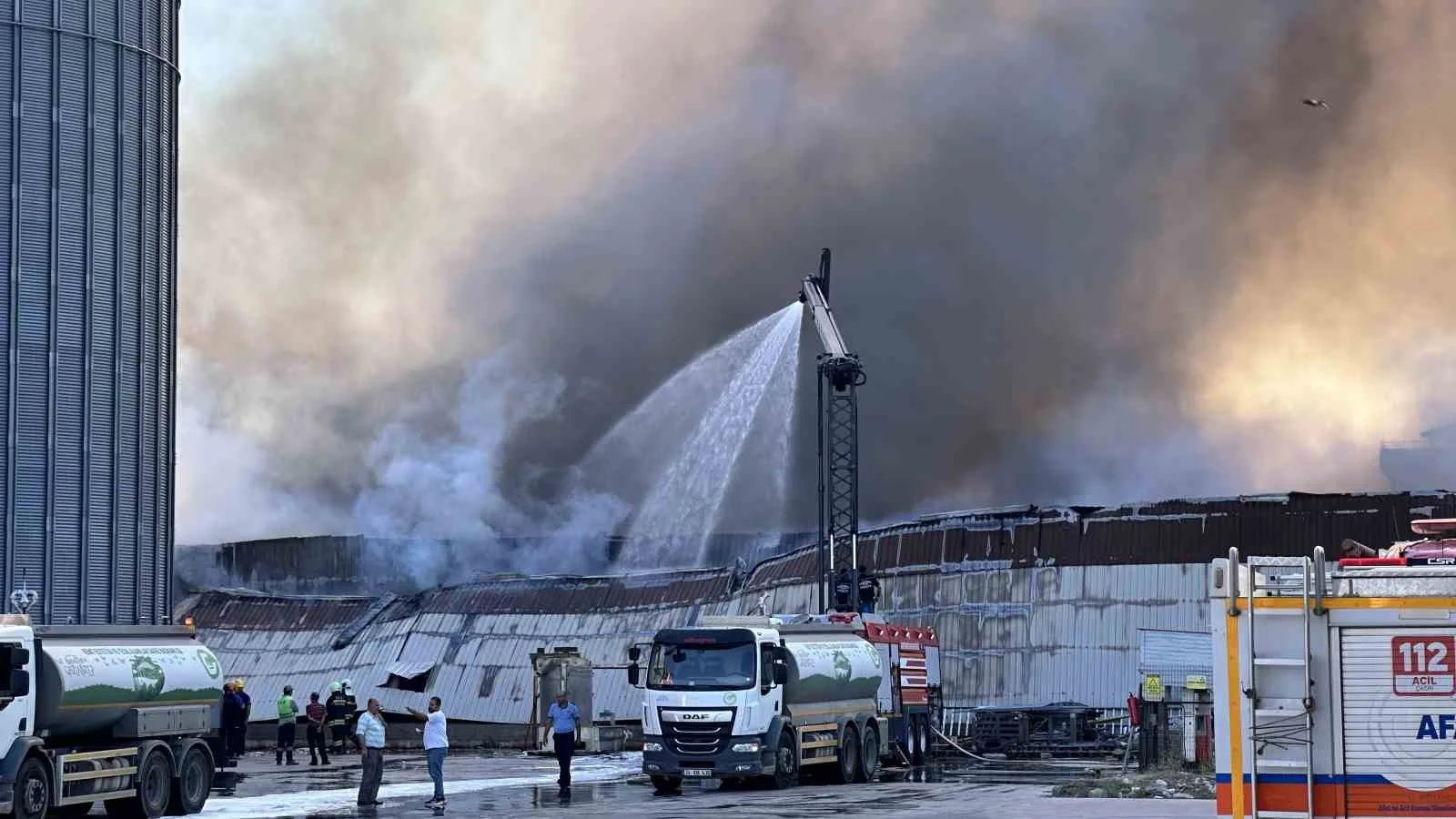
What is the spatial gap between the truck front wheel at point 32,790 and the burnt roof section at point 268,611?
48.2 meters

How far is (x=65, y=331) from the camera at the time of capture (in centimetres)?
5022

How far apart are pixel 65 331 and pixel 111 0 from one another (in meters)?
9.15

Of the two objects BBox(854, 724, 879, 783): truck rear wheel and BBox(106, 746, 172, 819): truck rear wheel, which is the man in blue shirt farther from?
BBox(106, 746, 172, 819): truck rear wheel

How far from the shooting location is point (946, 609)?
5959 centimetres

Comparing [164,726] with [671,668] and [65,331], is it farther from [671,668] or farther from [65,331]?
[65,331]

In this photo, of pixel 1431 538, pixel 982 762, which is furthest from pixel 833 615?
pixel 1431 538

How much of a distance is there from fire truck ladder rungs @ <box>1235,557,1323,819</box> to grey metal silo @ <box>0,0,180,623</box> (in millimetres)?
40248

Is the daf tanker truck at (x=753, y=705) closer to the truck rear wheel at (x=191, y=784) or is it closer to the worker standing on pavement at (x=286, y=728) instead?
the truck rear wheel at (x=191, y=784)

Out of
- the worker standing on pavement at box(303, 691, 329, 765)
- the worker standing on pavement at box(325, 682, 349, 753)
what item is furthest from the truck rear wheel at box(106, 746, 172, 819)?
the worker standing on pavement at box(303, 691, 329, 765)

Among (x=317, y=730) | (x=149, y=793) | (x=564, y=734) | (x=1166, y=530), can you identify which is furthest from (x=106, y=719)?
(x=1166, y=530)

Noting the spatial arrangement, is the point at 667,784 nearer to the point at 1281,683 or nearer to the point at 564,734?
the point at 564,734

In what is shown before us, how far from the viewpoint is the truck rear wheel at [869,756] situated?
3700 centimetres

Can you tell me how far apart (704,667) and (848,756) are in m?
4.33

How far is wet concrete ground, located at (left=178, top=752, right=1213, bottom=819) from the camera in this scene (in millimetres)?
27750
